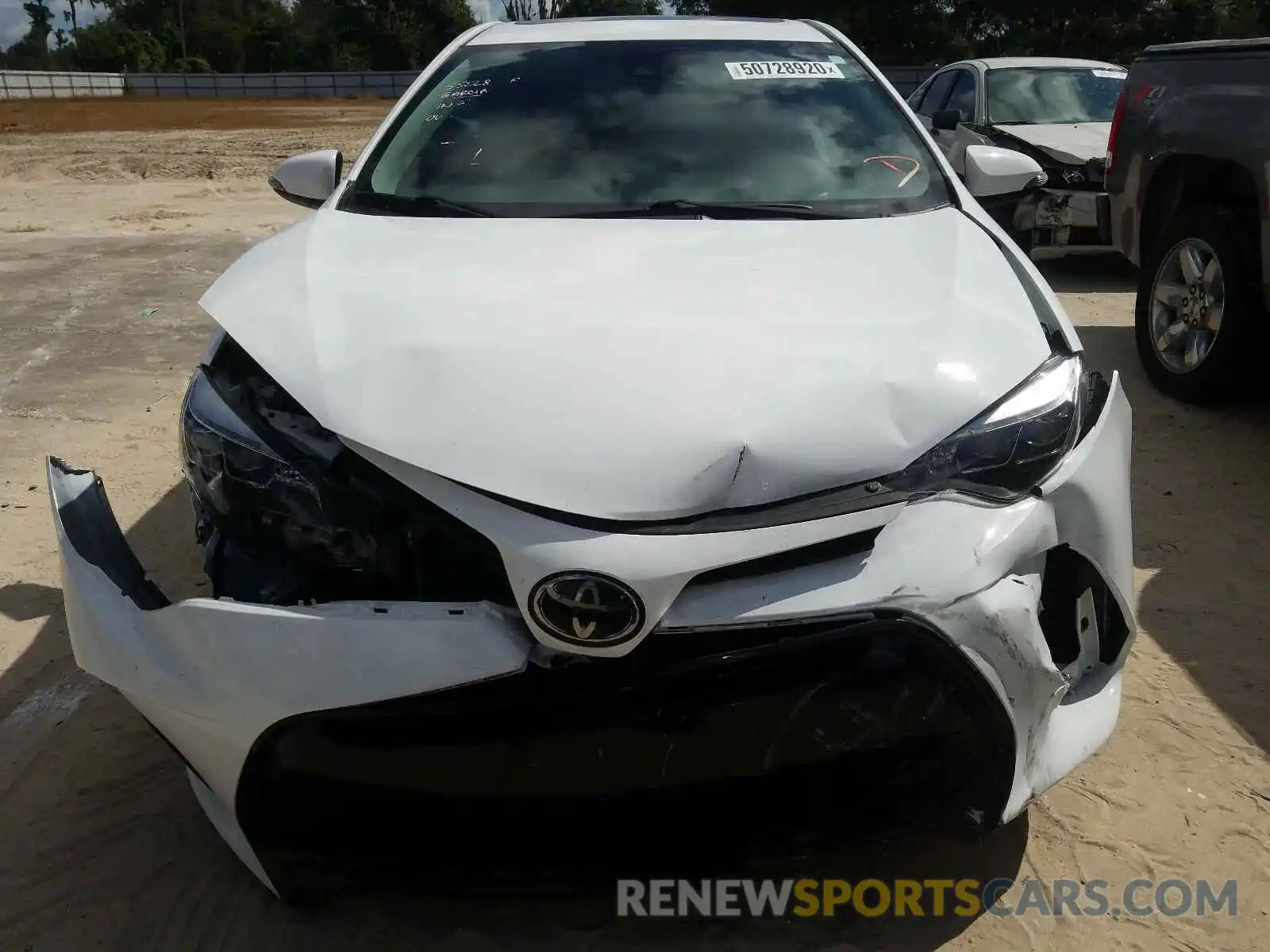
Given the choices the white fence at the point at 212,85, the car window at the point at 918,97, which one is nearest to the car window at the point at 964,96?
the car window at the point at 918,97

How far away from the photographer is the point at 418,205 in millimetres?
2678

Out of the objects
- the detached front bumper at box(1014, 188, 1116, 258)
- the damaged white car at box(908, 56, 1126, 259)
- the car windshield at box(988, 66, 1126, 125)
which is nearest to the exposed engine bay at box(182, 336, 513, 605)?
the damaged white car at box(908, 56, 1126, 259)

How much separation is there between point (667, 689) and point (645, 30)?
2457mm

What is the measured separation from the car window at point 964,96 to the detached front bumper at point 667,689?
7.27 meters

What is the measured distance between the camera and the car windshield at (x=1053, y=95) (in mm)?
8000

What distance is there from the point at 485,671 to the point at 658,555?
297mm

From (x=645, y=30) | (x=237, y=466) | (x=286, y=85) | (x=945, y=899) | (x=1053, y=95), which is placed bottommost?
(x=945, y=899)

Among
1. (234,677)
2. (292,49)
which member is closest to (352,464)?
(234,677)

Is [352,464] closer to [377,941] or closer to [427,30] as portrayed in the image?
[377,941]

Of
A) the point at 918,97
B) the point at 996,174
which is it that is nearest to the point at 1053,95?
the point at 918,97

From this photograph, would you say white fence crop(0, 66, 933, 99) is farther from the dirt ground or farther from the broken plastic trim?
the broken plastic trim

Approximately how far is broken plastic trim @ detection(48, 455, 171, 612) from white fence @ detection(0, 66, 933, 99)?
1883 inches

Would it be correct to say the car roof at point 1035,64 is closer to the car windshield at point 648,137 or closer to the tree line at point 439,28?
the car windshield at point 648,137

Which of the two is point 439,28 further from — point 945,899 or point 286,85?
point 945,899
